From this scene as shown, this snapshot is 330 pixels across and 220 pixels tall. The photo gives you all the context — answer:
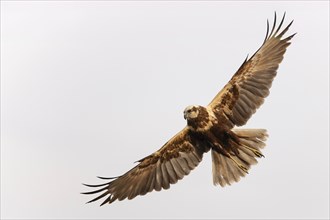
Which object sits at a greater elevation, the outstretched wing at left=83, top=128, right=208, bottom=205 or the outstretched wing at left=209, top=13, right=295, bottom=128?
the outstretched wing at left=209, top=13, right=295, bottom=128

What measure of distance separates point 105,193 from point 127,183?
554mm

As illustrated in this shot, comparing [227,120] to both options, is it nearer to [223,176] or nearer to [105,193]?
[223,176]

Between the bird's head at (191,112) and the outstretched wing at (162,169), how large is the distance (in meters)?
0.70

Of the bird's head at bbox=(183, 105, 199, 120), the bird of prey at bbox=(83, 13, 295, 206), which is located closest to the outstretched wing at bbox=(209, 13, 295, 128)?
the bird of prey at bbox=(83, 13, 295, 206)

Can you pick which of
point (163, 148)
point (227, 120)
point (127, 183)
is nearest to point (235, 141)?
point (227, 120)

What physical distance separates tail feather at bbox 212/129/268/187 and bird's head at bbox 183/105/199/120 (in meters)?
0.94

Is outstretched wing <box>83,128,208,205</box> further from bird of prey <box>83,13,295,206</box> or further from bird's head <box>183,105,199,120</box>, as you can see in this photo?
bird's head <box>183,105,199,120</box>

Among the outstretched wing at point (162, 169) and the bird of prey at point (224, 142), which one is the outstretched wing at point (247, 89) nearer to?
the bird of prey at point (224, 142)

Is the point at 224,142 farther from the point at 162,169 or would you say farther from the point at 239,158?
the point at 162,169

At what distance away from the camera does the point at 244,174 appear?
12.9 m

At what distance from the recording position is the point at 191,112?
12.1 meters

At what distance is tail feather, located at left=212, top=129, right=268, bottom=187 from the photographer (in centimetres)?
1245

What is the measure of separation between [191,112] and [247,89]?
149 cm

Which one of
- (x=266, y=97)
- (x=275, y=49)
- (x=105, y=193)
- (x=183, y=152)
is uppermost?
(x=275, y=49)
